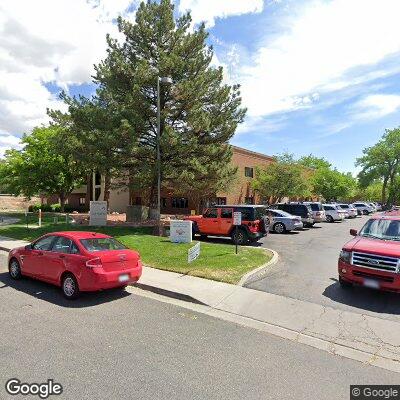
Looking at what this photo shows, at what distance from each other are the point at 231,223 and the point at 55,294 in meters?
9.69

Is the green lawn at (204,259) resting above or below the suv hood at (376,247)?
below

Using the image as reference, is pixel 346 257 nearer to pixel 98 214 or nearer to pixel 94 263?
pixel 94 263

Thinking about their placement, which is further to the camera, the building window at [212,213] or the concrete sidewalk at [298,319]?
the building window at [212,213]

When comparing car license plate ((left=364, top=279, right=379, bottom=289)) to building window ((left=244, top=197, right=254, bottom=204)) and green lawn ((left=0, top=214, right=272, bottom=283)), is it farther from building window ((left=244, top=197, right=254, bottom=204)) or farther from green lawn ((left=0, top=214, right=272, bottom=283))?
building window ((left=244, top=197, right=254, bottom=204))

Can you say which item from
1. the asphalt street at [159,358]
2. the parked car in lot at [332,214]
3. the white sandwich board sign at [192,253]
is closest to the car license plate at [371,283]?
the asphalt street at [159,358]

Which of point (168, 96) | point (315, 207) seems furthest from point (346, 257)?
point (315, 207)

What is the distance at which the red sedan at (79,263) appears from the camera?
7.28 meters

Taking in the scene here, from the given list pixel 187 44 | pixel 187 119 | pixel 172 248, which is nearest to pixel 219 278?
pixel 172 248

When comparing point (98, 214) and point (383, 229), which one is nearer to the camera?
point (383, 229)

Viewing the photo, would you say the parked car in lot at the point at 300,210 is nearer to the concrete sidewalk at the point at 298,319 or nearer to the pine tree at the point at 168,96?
the pine tree at the point at 168,96

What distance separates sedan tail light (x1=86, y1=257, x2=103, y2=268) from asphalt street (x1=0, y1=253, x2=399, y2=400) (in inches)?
34.1

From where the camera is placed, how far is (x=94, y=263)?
7.30 meters

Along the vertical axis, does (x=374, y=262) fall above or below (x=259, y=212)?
below

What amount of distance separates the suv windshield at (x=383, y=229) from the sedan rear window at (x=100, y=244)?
654cm
